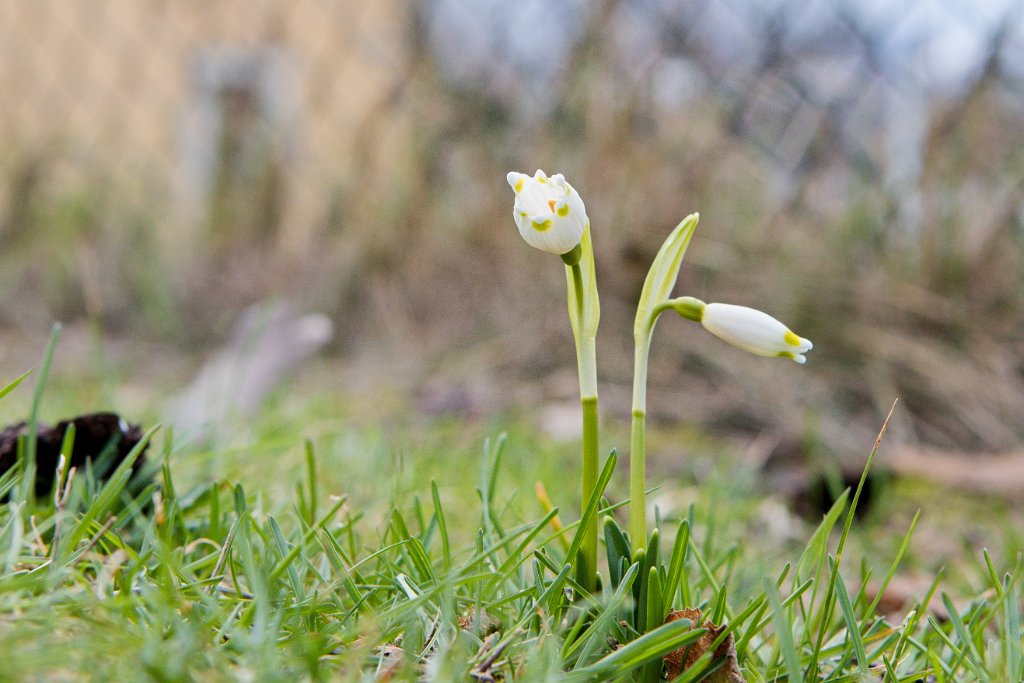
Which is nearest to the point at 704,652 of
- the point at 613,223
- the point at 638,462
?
the point at 638,462

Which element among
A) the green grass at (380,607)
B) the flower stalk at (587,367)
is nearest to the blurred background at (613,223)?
the green grass at (380,607)

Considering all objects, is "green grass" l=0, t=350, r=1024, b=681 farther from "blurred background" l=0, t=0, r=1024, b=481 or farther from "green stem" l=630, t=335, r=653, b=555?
"blurred background" l=0, t=0, r=1024, b=481

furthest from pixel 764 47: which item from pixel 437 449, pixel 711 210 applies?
pixel 437 449

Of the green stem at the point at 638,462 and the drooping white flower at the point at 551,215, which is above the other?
the drooping white flower at the point at 551,215

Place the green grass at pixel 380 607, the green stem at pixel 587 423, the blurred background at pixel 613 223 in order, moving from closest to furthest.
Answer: the green grass at pixel 380 607 < the green stem at pixel 587 423 < the blurred background at pixel 613 223

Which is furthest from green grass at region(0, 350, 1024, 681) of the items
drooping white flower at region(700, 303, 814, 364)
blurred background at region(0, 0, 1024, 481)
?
blurred background at region(0, 0, 1024, 481)

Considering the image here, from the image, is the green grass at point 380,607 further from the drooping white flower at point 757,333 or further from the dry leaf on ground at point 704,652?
the drooping white flower at point 757,333
